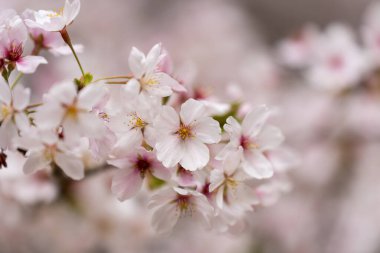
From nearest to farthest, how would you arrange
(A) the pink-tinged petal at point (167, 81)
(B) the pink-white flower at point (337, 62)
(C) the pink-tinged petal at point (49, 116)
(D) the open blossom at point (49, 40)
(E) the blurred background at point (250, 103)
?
(C) the pink-tinged petal at point (49, 116) < (A) the pink-tinged petal at point (167, 81) < (D) the open blossom at point (49, 40) < (E) the blurred background at point (250, 103) < (B) the pink-white flower at point (337, 62)

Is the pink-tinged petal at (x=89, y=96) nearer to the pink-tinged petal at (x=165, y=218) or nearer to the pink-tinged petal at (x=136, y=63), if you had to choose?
the pink-tinged petal at (x=136, y=63)

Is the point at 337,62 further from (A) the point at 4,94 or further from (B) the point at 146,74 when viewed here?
(A) the point at 4,94

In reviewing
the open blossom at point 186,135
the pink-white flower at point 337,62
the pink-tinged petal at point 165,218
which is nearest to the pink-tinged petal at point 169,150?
the open blossom at point 186,135

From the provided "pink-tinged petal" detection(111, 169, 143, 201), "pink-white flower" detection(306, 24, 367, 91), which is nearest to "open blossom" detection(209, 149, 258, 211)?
"pink-tinged petal" detection(111, 169, 143, 201)

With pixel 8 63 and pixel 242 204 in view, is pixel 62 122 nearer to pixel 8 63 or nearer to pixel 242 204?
pixel 8 63

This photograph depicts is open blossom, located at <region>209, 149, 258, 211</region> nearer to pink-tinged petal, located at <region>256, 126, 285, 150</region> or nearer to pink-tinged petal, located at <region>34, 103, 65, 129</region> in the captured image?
pink-tinged petal, located at <region>256, 126, 285, 150</region>

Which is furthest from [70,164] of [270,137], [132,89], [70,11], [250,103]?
[250,103]

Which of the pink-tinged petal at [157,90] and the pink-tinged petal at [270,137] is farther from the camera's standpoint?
the pink-tinged petal at [270,137]
